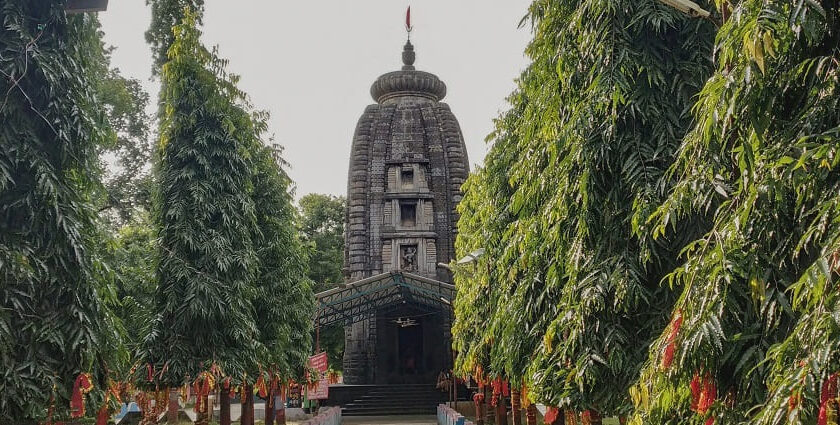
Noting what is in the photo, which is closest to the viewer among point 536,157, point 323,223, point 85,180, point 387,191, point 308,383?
point 85,180

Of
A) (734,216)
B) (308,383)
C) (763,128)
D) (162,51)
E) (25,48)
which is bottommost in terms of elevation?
(308,383)

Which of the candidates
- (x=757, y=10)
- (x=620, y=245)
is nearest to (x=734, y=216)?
(x=757, y=10)

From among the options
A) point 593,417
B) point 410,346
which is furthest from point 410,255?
point 593,417

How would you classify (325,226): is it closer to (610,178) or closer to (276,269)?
(276,269)

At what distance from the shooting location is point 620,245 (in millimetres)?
6414

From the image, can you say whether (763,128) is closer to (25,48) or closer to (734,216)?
(734,216)

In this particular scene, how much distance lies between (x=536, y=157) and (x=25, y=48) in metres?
4.73

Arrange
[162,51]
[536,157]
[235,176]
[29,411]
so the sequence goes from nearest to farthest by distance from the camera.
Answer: [29,411] < [536,157] < [235,176] < [162,51]

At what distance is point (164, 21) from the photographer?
599 inches

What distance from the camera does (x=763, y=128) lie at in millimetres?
3521

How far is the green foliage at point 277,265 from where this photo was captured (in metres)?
14.4

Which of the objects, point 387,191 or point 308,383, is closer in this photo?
point 308,383

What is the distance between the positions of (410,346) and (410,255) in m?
4.28

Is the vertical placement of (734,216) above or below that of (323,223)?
below
